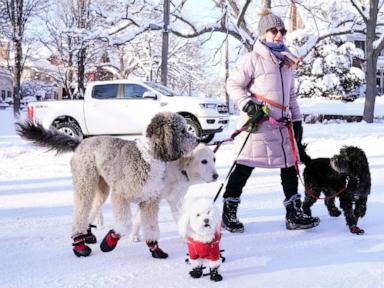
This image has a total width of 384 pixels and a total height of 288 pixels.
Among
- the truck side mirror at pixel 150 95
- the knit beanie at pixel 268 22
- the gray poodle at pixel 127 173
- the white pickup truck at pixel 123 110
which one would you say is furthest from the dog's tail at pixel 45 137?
the truck side mirror at pixel 150 95

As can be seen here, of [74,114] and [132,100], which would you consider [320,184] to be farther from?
[74,114]

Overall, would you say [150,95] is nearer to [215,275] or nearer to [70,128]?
[70,128]

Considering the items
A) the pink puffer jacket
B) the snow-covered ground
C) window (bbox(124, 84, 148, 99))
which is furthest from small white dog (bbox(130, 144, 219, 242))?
window (bbox(124, 84, 148, 99))

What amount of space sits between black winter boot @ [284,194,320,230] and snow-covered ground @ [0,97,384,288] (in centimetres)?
8

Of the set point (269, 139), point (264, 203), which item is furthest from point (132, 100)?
point (269, 139)

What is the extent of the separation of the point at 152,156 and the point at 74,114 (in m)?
10.1

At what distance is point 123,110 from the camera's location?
42.9 ft

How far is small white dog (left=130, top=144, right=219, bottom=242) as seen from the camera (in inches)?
163

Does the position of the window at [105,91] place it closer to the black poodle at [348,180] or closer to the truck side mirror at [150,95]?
the truck side mirror at [150,95]

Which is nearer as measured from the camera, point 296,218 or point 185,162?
point 185,162

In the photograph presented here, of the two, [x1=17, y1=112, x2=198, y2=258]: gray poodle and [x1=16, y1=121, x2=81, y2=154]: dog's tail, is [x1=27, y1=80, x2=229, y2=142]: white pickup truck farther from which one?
[x1=17, y1=112, x2=198, y2=258]: gray poodle

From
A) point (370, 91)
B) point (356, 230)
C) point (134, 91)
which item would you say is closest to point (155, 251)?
point (356, 230)

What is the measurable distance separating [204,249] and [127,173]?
903 millimetres

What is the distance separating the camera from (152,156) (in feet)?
12.2
